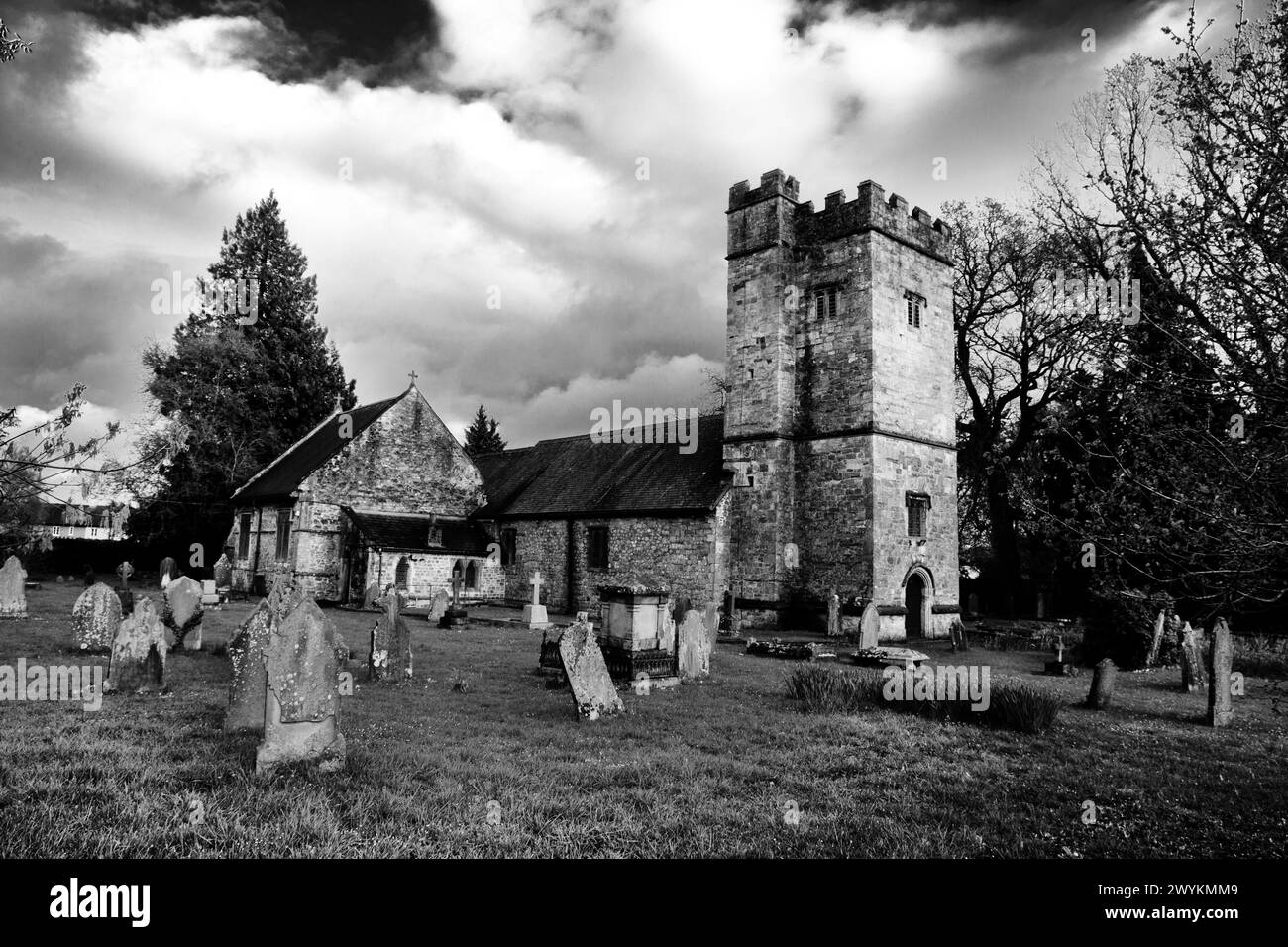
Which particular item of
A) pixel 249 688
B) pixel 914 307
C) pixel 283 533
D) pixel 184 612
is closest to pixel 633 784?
pixel 249 688

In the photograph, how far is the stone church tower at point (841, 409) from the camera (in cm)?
2092

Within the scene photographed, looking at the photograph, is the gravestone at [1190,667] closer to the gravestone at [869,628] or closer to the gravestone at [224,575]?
the gravestone at [869,628]

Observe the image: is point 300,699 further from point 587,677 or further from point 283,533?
point 283,533

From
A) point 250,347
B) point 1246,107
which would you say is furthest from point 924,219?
point 250,347

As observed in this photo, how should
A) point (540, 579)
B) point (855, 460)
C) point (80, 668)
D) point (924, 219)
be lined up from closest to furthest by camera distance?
point (80, 668) < point (855, 460) < point (924, 219) < point (540, 579)

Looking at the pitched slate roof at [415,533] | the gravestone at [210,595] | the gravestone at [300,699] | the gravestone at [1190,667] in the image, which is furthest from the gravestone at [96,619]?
the gravestone at [1190,667]

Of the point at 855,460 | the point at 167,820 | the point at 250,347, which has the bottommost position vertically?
the point at 167,820

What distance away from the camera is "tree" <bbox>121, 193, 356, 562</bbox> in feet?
120

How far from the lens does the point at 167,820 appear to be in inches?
183

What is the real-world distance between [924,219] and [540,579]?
17.3 metres

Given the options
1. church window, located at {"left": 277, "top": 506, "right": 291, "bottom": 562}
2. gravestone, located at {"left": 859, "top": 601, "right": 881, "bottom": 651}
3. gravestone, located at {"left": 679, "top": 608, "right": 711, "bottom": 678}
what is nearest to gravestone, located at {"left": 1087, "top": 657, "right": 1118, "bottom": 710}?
gravestone, located at {"left": 859, "top": 601, "right": 881, "bottom": 651}

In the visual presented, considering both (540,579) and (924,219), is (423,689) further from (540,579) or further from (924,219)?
(924,219)

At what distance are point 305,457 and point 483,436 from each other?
27503 mm

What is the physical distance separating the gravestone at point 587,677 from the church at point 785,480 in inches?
496
